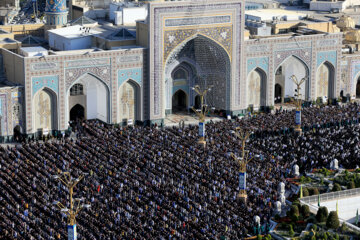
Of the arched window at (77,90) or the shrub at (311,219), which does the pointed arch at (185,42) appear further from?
the shrub at (311,219)

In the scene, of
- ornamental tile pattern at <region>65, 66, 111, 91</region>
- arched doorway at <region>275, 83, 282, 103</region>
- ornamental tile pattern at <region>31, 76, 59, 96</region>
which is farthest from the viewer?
arched doorway at <region>275, 83, 282, 103</region>

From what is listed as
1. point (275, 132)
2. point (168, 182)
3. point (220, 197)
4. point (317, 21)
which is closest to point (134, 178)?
point (168, 182)

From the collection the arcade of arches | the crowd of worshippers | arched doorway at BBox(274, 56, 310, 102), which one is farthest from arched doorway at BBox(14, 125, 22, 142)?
arched doorway at BBox(274, 56, 310, 102)

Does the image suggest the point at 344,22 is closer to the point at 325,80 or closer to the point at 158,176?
the point at 325,80

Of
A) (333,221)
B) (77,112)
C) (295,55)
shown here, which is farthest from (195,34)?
(333,221)

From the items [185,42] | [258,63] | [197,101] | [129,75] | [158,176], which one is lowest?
[158,176]

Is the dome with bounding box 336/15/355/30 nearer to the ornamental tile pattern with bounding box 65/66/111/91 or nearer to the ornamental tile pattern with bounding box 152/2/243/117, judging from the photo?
the ornamental tile pattern with bounding box 152/2/243/117
